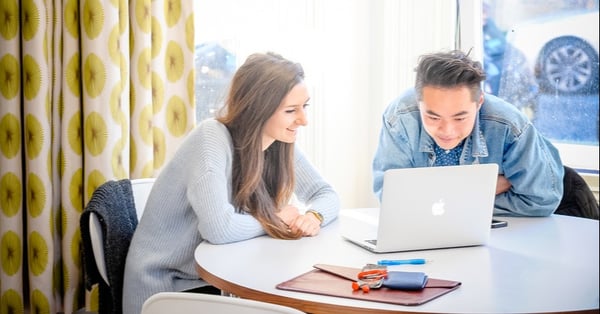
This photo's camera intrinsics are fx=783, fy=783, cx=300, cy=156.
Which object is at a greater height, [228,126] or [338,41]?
[338,41]

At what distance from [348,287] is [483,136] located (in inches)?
33.7

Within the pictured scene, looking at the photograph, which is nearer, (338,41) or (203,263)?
(203,263)

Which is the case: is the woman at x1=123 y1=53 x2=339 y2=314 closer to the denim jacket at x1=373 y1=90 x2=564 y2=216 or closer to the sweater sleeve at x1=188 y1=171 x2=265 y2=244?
the sweater sleeve at x1=188 y1=171 x2=265 y2=244

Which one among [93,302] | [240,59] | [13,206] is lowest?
[93,302]

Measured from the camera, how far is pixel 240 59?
122 inches

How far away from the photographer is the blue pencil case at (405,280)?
1.39 meters

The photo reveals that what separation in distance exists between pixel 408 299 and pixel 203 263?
49cm

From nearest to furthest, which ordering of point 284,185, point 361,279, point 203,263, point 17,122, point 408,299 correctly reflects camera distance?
point 408,299 < point 361,279 < point 203,263 < point 284,185 < point 17,122

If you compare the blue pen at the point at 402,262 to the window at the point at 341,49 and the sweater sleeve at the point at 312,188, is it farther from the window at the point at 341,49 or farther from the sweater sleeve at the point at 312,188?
the window at the point at 341,49

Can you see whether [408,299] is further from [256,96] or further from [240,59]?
[240,59]

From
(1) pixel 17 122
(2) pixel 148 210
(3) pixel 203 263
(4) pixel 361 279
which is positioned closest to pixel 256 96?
(2) pixel 148 210

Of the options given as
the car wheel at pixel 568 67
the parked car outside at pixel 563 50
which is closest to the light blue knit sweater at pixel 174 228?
the parked car outside at pixel 563 50

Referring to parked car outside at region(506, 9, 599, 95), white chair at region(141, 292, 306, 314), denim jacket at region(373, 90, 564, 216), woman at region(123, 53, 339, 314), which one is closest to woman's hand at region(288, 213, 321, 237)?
woman at region(123, 53, 339, 314)

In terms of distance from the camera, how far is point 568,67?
86 cm
